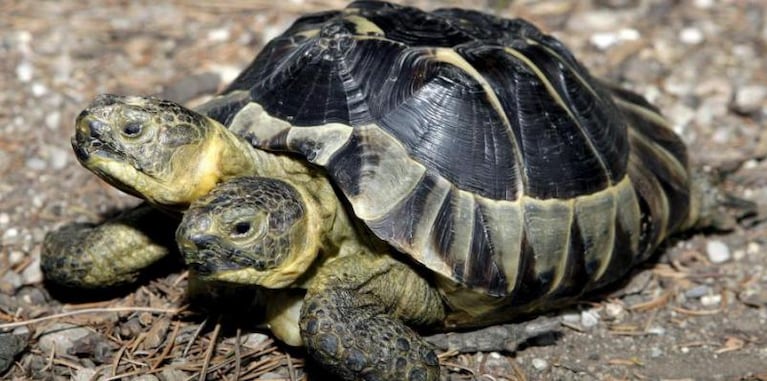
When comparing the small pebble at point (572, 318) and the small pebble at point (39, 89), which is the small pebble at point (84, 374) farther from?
the small pebble at point (39, 89)

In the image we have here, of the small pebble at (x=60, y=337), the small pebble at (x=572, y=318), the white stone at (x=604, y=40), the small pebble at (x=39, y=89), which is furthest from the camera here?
the white stone at (x=604, y=40)

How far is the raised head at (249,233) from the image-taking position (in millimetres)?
2738

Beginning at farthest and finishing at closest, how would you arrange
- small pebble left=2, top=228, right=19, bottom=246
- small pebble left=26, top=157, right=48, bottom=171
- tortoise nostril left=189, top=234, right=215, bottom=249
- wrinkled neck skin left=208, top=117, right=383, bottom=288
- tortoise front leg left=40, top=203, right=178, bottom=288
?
small pebble left=26, top=157, right=48, bottom=171 → small pebble left=2, top=228, right=19, bottom=246 → tortoise front leg left=40, top=203, right=178, bottom=288 → wrinkled neck skin left=208, top=117, right=383, bottom=288 → tortoise nostril left=189, top=234, right=215, bottom=249

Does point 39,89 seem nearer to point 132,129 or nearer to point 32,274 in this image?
point 32,274

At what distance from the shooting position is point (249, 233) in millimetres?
2773

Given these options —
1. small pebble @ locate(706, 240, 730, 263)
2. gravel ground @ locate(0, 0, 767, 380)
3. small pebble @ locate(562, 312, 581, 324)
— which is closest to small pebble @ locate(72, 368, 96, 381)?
gravel ground @ locate(0, 0, 767, 380)

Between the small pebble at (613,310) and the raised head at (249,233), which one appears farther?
the small pebble at (613,310)

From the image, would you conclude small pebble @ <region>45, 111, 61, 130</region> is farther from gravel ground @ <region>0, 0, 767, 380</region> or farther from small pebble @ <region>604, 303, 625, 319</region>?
small pebble @ <region>604, 303, 625, 319</region>

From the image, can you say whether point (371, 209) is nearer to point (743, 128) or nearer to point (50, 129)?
point (50, 129)

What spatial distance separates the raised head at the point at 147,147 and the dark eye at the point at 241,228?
0.31 meters

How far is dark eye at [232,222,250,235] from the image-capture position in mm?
2752

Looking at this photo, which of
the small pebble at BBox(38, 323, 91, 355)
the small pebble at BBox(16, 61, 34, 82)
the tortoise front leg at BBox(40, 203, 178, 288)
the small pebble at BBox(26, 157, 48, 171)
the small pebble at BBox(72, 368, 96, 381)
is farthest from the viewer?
the small pebble at BBox(16, 61, 34, 82)

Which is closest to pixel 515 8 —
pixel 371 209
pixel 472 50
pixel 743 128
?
pixel 743 128

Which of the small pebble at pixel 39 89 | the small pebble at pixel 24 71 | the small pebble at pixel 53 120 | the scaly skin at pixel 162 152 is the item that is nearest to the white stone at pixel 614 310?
the scaly skin at pixel 162 152
